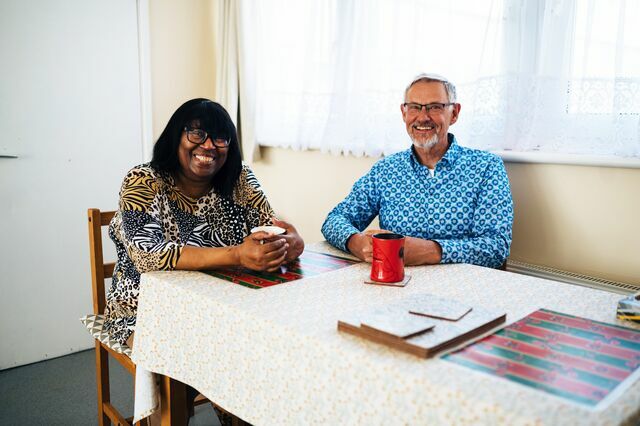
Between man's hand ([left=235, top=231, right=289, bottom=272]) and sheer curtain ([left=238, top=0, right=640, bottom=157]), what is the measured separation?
949 millimetres

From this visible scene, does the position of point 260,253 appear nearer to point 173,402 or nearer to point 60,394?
point 173,402

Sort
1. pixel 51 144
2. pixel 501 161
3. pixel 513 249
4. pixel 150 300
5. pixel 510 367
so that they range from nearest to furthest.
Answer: pixel 510 367, pixel 150 300, pixel 501 161, pixel 513 249, pixel 51 144

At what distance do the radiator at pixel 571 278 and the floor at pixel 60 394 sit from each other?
4.25 ft

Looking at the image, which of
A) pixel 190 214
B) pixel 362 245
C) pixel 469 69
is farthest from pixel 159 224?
pixel 469 69

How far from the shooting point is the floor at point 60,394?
2.10 metres

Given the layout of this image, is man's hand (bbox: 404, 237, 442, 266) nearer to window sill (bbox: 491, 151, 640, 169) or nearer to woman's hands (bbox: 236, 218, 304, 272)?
woman's hands (bbox: 236, 218, 304, 272)

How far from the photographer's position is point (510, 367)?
2.58 feet

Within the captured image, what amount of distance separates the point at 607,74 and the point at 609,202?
15.2 inches

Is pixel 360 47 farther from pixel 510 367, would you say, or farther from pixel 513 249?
pixel 510 367

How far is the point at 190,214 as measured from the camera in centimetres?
165

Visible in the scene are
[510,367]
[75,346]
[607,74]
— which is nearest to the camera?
[510,367]

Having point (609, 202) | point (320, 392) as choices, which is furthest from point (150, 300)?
point (609, 202)

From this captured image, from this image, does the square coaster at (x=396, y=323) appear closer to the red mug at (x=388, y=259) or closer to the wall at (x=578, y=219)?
the red mug at (x=388, y=259)

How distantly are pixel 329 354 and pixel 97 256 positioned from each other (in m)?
1.16
